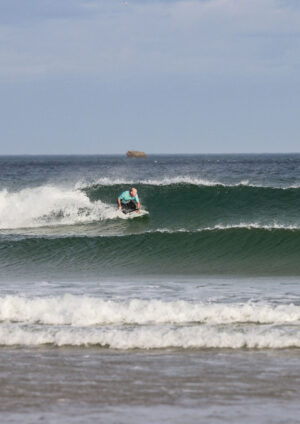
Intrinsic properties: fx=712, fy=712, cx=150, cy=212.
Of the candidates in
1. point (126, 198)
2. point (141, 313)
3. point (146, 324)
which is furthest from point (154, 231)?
point (146, 324)

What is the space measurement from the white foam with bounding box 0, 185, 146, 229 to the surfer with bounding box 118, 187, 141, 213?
928 millimetres

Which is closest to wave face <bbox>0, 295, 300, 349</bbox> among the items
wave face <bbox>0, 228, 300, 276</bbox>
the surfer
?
wave face <bbox>0, 228, 300, 276</bbox>

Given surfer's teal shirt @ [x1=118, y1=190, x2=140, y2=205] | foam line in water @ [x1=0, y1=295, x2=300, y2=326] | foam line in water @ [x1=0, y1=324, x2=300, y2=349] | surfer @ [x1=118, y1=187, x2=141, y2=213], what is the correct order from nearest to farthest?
1. foam line in water @ [x1=0, y1=324, x2=300, y2=349]
2. foam line in water @ [x1=0, y1=295, x2=300, y2=326]
3. surfer @ [x1=118, y1=187, x2=141, y2=213]
4. surfer's teal shirt @ [x1=118, y1=190, x2=140, y2=205]

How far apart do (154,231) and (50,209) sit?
703cm

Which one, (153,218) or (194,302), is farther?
(153,218)

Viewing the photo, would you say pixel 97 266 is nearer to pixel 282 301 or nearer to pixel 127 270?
pixel 127 270

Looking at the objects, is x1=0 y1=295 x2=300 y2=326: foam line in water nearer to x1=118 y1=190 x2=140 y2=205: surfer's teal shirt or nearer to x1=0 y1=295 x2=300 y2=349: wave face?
x1=0 y1=295 x2=300 y2=349: wave face

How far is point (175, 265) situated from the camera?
16.1 metres

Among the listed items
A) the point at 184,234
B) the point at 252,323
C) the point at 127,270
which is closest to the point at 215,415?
the point at 252,323

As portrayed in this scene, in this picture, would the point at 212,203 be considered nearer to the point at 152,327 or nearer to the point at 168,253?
the point at 168,253

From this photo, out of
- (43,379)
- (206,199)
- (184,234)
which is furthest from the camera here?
(206,199)

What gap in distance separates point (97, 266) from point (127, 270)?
90 cm

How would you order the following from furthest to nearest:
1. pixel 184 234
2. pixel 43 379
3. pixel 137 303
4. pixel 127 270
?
pixel 184 234 < pixel 127 270 < pixel 137 303 < pixel 43 379

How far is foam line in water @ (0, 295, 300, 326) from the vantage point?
29.4ft
